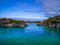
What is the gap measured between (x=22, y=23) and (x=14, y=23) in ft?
3.47

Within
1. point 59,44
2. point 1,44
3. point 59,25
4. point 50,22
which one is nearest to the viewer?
point 1,44

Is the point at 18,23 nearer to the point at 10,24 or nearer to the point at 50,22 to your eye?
the point at 10,24

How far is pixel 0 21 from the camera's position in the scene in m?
16.4

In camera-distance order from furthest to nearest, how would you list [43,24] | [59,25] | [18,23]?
1. [43,24]
2. [18,23]
3. [59,25]

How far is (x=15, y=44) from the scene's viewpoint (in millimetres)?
4559

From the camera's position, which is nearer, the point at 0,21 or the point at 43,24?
the point at 0,21

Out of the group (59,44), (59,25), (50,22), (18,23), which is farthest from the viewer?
(50,22)

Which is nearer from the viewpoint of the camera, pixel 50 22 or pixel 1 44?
pixel 1 44

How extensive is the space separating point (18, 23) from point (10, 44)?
500 inches

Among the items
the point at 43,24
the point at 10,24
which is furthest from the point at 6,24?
the point at 43,24

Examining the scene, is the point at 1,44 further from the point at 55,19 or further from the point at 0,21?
the point at 55,19

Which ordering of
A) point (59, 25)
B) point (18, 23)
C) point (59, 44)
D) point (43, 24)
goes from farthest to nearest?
1. point (43, 24)
2. point (18, 23)
3. point (59, 25)
4. point (59, 44)

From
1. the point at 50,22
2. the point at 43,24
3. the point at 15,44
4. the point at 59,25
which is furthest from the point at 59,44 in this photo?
the point at 43,24

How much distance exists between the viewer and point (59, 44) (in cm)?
486
